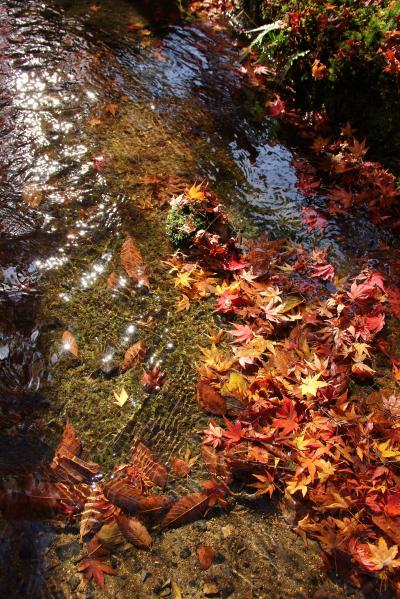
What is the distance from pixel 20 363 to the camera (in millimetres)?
3273

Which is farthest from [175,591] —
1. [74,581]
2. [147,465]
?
[147,465]

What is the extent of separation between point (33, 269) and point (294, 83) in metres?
4.36

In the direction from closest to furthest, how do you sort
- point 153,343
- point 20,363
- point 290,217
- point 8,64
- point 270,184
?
point 20,363, point 153,343, point 290,217, point 270,184, point 8,64

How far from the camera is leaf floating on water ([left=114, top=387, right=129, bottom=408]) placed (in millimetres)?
3207

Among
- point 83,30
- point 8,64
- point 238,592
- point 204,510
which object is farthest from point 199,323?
point 83,30

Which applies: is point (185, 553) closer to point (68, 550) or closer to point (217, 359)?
point (68, 550)

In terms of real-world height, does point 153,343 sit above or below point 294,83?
below

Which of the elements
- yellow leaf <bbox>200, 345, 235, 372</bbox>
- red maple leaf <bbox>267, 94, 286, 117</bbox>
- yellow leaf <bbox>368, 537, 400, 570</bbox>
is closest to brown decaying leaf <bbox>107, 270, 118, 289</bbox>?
yellow leaf <bbox>200, 345, 235, 372</bbox>

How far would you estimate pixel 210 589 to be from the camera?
2508 mm

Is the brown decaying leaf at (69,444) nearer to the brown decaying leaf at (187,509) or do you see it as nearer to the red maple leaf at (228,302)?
the brown decaying leaf at (187,509)

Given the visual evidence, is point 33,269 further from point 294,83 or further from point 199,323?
point 294,83

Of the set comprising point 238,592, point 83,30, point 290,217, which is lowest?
point 238,592

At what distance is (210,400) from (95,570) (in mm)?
1327

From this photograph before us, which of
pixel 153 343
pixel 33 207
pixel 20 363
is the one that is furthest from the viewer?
pixel 33 207
